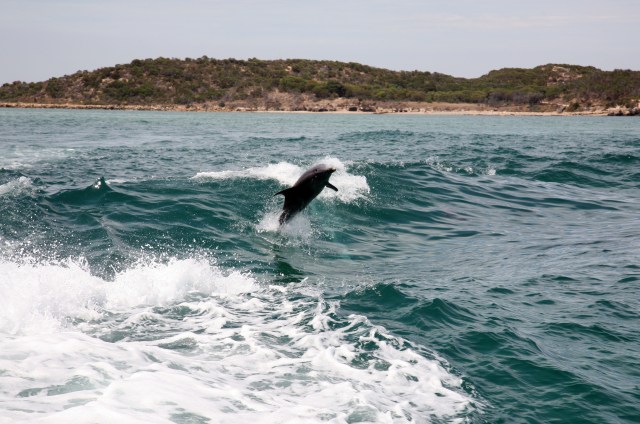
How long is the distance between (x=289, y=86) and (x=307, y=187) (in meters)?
101

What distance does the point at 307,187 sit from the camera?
12.7m

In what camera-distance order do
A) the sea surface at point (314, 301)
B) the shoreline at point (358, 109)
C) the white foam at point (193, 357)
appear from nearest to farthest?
the white foam at point (193, 357) < the sea surface at point (314, 301) < the shoreline at point (358, 109)

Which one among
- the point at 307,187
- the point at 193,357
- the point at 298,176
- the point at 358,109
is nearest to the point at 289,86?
the point at 358,109

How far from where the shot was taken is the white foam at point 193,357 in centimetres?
583

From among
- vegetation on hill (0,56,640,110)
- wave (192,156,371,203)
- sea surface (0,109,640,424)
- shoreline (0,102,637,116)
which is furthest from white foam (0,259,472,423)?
vegetation on hill (0,56,640,110)

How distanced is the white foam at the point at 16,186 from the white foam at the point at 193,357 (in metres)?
6.65

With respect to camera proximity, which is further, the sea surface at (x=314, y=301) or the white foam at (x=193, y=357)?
the sea surface at (x=314, y=301)

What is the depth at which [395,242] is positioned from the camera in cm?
1438

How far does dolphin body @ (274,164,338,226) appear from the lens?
40.9 ft

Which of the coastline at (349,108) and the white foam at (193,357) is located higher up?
the coastline at (349,108)

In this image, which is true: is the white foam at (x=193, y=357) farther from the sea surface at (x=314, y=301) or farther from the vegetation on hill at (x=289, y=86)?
the vegetation on hill at (x=289, y=86)

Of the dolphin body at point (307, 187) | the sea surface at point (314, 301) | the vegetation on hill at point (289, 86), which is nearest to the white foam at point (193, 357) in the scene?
the sea surface at point (314, 301)

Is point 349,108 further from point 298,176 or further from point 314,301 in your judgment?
point 314,301

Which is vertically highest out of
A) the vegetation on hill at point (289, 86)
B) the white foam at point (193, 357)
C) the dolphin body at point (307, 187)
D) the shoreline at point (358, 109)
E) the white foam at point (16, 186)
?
the vegetation on hill at point (289, 86)
